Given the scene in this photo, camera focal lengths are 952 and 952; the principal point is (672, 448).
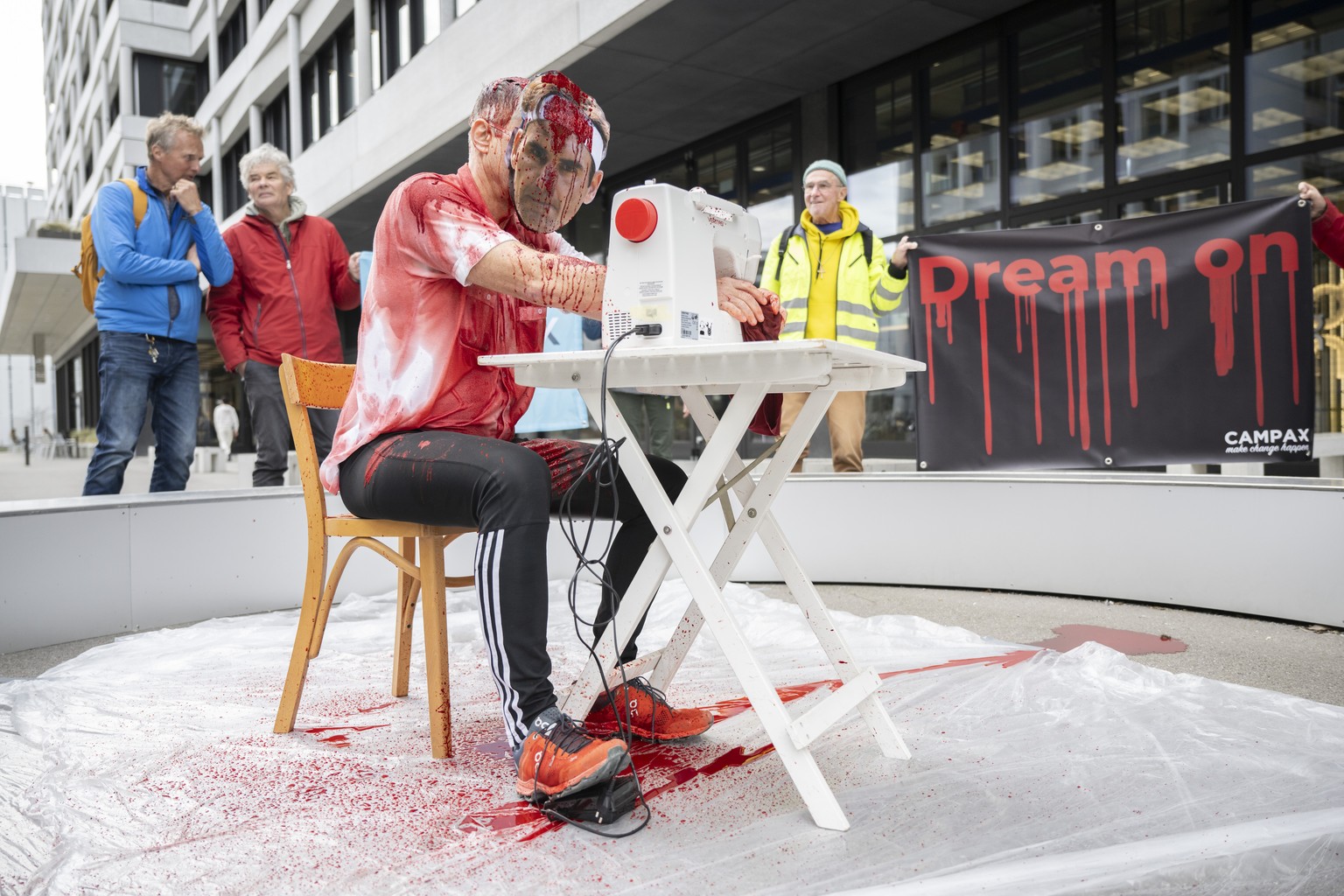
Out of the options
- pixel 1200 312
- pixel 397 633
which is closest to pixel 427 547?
pixel 397 633

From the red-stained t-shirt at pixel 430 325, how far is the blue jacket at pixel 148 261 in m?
2.17

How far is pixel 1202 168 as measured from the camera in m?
5.50

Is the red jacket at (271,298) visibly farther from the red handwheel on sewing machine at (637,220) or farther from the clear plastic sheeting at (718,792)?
the red handwheel on sewing machine at (637,220)

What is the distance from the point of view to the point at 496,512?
65.1 inches

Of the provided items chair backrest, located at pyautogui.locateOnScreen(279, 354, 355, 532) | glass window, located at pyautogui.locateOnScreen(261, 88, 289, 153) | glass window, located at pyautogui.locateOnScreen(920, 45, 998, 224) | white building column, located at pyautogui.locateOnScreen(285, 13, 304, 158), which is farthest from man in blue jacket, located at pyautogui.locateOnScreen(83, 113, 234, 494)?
glass window, located at pyautogui.locateOnScreen(261, 88, 289, 153)

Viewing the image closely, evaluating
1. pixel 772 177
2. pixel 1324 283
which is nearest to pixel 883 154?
pixel 772 177

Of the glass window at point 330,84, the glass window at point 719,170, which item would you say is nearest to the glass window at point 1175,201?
the glass window at point 719,170

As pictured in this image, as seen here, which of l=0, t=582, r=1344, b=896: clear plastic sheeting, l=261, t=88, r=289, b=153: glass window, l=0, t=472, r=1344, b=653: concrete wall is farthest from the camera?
l=261, t=88, r=289, b=153: glass window

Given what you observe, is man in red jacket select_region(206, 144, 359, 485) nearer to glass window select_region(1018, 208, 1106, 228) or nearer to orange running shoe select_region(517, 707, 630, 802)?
orange running shoe select_region(517, 707, 630, 802)

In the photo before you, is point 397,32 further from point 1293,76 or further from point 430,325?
point 430,325

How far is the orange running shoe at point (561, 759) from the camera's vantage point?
1.56 metres

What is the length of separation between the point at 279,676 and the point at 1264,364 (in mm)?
3491

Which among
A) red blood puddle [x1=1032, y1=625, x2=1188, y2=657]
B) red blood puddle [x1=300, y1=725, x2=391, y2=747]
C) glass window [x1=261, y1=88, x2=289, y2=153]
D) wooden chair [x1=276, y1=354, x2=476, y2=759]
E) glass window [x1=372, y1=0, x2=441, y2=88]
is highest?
glass window [x1=261, y1=88, x2=289, y2=153]

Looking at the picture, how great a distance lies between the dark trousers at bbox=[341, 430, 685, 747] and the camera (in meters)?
1.64
